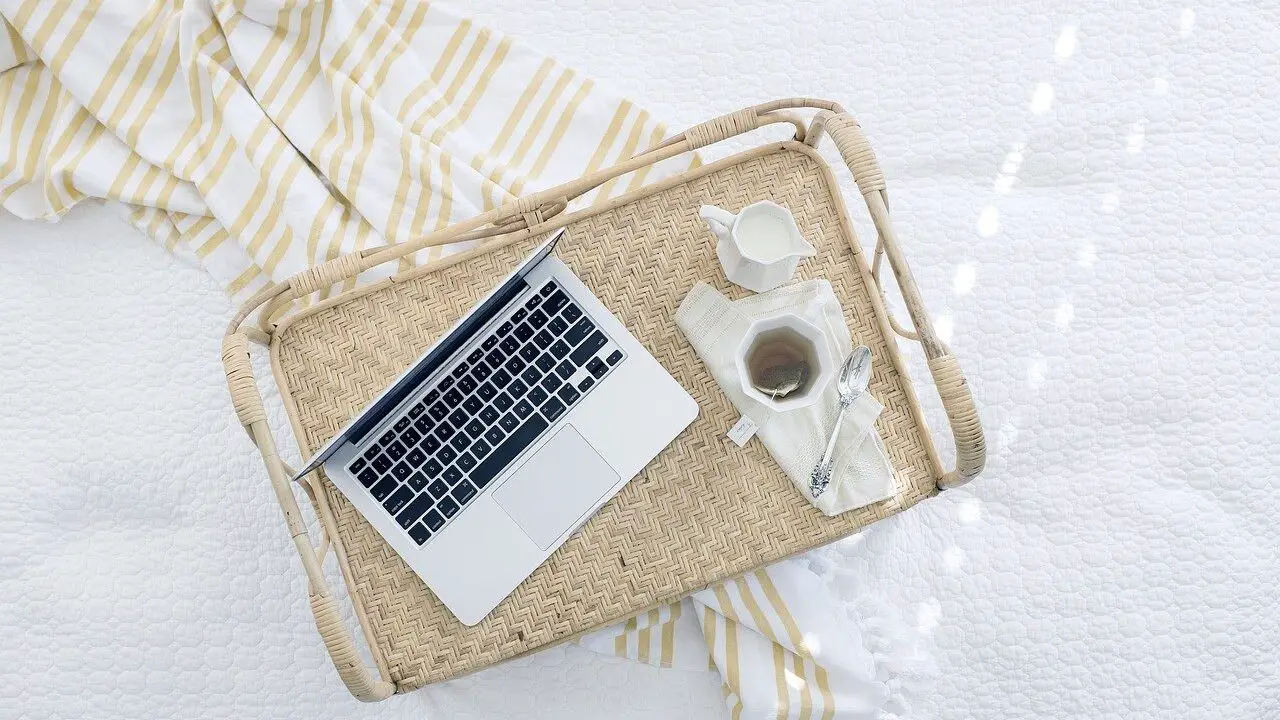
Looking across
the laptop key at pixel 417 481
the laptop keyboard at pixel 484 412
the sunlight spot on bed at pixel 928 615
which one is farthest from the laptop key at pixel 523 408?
the sunlight spot on bed at pixel 928 615

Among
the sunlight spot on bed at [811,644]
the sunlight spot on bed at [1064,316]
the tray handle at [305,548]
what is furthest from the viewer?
the sunlight spot on bed at [1064,316]

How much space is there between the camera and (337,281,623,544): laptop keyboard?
0.78 m

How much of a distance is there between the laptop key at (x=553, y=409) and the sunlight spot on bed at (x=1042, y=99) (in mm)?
715

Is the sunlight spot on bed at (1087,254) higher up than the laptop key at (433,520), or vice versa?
the sunlight spot on bed at (1087,254)

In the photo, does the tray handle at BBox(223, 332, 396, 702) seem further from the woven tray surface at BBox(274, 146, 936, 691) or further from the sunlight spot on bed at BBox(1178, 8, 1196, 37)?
the sunlight spot on bed at BBox(1178, 8, 1196, 37)

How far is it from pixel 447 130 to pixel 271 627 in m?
0.62

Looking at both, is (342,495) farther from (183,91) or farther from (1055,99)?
(1055,99)

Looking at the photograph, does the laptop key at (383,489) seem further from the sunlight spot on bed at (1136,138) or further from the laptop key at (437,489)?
the sunlight spot on bed at (1136,138)

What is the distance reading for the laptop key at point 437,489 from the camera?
0.78 meters

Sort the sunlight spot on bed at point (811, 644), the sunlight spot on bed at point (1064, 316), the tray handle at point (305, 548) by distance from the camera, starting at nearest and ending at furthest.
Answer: the tray handle at point (305, 548) → the sunlight spot on bed at point (811, 644) → the sunlight spot on bed at point (1064, 316)

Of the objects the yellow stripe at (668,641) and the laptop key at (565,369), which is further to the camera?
the yellow stripe at (668,641)

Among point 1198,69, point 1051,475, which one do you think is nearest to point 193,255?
point 1051,475

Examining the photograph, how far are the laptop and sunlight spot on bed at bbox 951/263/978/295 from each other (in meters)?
0.44

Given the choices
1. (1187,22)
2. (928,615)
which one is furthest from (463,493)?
(1187,22)
